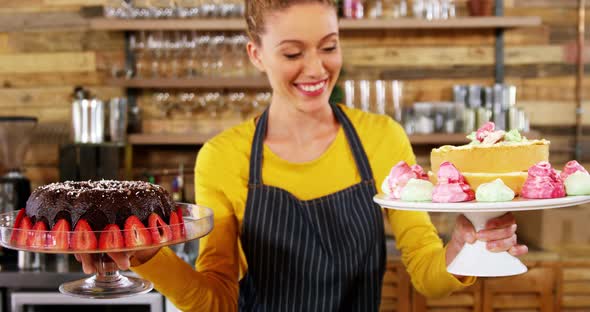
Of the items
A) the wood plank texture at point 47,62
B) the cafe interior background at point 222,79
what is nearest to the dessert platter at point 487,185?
the cafe interior background at point 222,79

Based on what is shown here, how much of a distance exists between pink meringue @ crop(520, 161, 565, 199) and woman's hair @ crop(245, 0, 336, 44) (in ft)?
2.26

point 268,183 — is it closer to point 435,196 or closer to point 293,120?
point 293,120

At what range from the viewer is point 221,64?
4.10m

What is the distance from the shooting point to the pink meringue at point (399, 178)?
1.44 m

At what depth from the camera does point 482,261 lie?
1459mm

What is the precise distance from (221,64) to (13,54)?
129cm

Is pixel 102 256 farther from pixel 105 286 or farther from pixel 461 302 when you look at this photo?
pixel 461 302

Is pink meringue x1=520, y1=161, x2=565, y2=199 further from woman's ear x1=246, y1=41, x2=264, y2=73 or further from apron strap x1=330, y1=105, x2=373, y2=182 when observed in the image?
woman's ear x1=246, y1=41, x2=264, y2=73

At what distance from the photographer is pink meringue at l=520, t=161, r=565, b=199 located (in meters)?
1.32

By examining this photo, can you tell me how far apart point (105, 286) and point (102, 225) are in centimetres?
13

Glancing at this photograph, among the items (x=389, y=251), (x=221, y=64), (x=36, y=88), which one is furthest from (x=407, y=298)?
(x=36, y=88)

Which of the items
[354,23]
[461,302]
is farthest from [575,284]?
[354,23]

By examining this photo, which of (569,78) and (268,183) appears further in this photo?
(569,78)

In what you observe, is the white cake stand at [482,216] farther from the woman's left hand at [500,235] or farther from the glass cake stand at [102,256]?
the glass cake stand at [102,256]
